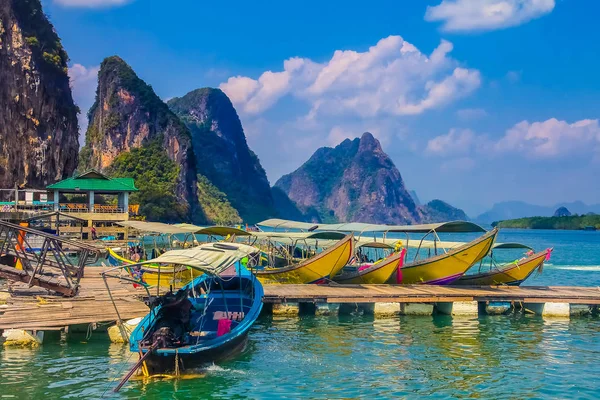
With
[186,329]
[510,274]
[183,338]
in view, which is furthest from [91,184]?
[183,338]

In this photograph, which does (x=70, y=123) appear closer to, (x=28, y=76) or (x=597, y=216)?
(x=28, y=76)

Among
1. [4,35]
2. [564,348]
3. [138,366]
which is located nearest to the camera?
[138,366]

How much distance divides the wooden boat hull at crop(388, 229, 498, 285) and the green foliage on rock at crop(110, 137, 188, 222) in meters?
72.9

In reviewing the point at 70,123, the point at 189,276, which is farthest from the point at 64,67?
the point at 189,276

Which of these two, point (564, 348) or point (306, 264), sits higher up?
point (306, 264)

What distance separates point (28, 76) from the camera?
60500mm

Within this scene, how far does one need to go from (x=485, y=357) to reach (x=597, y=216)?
6263 inches

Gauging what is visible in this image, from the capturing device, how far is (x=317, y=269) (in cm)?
2161

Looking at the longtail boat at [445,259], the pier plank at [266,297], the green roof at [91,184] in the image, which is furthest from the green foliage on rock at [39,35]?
the longtail boat at [445,259]

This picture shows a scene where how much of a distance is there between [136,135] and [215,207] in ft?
108

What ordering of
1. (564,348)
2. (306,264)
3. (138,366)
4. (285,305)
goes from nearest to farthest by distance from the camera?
(138,366) < (564,348) < (285,305) < (306,264)

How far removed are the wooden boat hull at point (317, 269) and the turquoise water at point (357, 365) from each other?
11.1 feet

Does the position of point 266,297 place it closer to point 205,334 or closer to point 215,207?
point 205,334

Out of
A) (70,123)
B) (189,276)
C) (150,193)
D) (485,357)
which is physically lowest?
(485,357)
